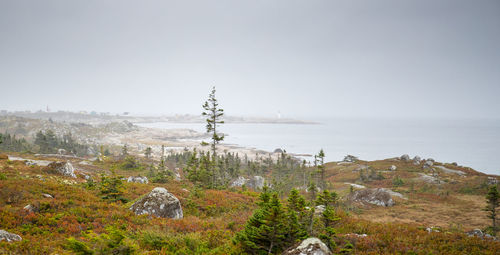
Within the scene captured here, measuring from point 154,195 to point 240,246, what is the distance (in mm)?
8276

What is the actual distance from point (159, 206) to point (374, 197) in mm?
34221

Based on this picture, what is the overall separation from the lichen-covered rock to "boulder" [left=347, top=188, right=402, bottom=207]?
3176cm

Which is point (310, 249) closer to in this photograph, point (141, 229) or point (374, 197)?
point (141, 229)

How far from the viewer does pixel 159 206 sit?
14.5 m

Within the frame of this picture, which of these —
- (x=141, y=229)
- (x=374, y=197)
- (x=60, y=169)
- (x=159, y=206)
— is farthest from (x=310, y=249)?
(x=374, y=197)

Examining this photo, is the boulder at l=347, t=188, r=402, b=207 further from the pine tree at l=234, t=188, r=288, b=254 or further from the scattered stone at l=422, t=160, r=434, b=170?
the pine tree at l=234, t=188, r=288, b=254

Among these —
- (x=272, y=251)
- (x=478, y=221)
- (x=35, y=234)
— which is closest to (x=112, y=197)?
(x=35, y=234)

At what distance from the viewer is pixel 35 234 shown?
9.68 meters

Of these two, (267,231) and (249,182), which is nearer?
(267,231)

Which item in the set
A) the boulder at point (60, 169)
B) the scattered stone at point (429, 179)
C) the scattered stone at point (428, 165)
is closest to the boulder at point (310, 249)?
the boulder at point (60, 169)

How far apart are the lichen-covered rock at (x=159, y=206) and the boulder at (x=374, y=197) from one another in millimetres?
31762

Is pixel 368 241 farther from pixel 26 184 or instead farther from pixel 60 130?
pixel 60 130

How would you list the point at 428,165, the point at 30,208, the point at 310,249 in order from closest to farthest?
the point at 310,249
the point at 30,208
the point at 428,165

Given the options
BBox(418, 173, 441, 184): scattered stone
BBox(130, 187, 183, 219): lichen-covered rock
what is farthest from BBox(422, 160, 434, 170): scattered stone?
BBox(130, 187, 183, 219): lichen-covered rock
